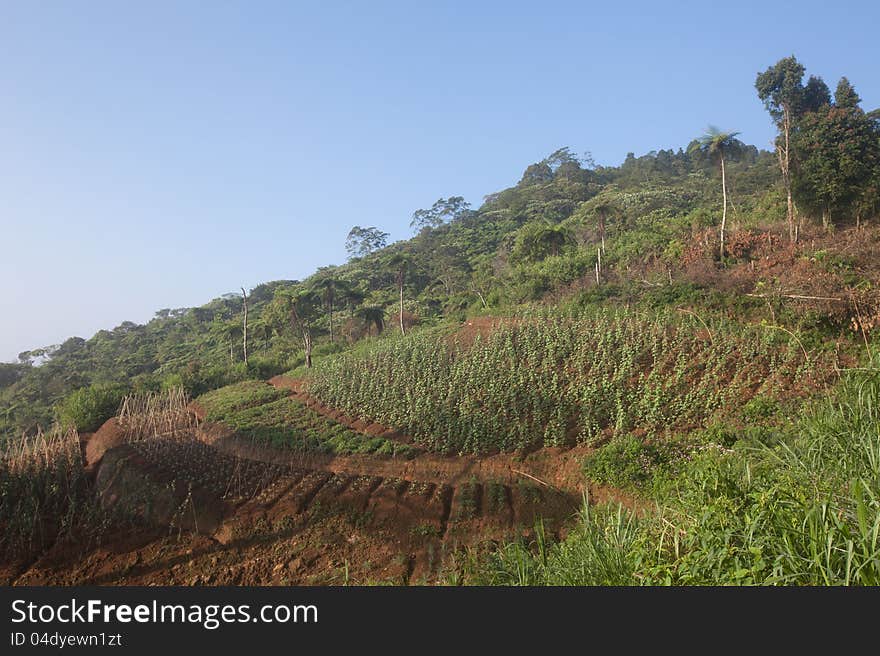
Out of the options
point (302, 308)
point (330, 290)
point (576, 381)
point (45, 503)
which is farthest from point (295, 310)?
point (45, 503)

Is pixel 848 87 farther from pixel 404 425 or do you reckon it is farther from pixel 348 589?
pixel 348 589

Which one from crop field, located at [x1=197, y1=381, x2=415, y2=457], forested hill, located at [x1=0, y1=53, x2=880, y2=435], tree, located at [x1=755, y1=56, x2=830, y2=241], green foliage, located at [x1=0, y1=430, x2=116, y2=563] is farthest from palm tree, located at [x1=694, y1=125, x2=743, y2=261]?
green foliage, located at [x1=0, y1=430, x2=116, y2=563]

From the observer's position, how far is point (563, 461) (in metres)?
7.01

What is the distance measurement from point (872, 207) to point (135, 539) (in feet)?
59.0

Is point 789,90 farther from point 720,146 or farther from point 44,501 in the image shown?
point 44,501

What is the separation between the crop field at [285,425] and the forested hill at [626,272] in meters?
3.23

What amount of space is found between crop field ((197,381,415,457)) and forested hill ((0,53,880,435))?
323 cm

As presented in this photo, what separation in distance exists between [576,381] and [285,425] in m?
5.56

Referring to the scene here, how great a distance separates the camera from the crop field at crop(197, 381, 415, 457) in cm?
796

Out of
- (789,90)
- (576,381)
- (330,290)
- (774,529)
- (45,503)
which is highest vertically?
(789,90)

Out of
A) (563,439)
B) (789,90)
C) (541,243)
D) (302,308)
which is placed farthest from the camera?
(541,243)

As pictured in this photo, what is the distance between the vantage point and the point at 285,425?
9.34 metres

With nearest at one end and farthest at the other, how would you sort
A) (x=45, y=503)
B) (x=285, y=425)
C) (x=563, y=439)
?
(x=45, y=503) → (x=563, y=439) → (x=285, y=425)

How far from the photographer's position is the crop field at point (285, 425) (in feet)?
26.1
